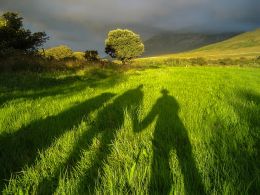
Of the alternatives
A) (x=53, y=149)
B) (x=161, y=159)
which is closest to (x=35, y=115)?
(x=53, y=149)

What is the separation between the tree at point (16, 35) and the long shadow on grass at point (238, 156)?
2582 centimetres

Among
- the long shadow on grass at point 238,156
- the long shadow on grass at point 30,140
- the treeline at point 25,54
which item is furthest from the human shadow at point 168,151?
the treeline at point 25,54

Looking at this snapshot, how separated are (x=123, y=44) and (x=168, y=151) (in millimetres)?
90615

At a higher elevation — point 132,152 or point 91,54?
point 132,152

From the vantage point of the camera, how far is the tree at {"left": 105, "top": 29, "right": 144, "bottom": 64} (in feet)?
303

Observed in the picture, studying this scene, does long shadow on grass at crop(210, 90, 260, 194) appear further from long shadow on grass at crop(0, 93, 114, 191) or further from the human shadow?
long shadow on grass at crop(0, 93, 114, 191)

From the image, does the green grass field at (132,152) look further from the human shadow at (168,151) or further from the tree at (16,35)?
the tree at (16,35)

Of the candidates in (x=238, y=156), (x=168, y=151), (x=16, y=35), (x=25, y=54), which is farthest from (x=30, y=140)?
(x=16, y=35)

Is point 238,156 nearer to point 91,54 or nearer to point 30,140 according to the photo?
point 30,140

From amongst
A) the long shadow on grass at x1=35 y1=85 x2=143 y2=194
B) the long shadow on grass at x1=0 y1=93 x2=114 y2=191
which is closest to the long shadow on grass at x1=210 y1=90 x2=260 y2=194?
the long shadow on grass at x1=35 y1=85 x2=143 y2=194

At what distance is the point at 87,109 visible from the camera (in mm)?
6664

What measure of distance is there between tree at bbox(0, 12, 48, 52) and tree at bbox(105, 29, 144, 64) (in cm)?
6214

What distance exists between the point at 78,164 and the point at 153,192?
1.04 metres

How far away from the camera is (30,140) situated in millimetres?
4301
